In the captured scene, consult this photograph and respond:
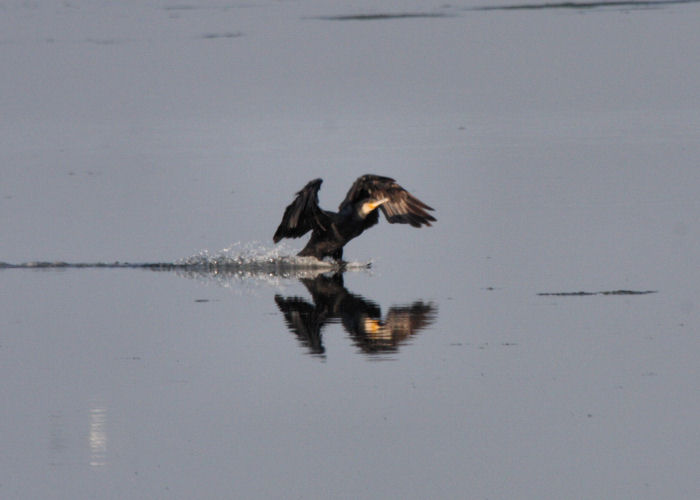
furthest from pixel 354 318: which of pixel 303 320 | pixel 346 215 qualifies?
pixel 346 215

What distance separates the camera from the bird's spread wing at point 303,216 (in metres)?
14.2

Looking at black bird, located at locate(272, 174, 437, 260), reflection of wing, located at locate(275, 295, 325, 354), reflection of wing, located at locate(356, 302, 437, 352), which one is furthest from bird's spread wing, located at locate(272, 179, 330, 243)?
reflection of wing, located at locate(356, 302, 437, 352)

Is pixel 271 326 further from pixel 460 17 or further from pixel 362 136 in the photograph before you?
pixel 460 17

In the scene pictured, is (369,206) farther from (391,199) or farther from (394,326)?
(394,326)

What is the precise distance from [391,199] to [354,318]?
10.3ft

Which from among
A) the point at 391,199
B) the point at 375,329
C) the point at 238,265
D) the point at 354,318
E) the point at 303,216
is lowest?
the point at 375,329

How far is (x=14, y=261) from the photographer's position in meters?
14.5

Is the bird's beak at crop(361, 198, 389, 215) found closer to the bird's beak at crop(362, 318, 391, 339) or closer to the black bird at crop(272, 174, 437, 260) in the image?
the black bird at crop(272, 174, 437, 260)

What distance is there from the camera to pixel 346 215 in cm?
1466

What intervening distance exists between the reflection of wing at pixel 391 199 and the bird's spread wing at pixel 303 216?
0.31 m

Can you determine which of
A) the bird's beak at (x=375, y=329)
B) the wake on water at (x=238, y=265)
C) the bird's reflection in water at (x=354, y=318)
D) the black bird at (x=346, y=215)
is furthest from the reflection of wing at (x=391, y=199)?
the bird's beak at (x=375, y=329)

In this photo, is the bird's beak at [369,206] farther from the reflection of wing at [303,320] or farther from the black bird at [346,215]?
the reflection of wing at [303,320]

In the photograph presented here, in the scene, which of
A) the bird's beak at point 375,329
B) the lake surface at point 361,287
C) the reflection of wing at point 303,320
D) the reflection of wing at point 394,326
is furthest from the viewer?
the bird's beak at point 375,329

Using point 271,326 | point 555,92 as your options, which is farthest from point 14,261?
point 555,92
